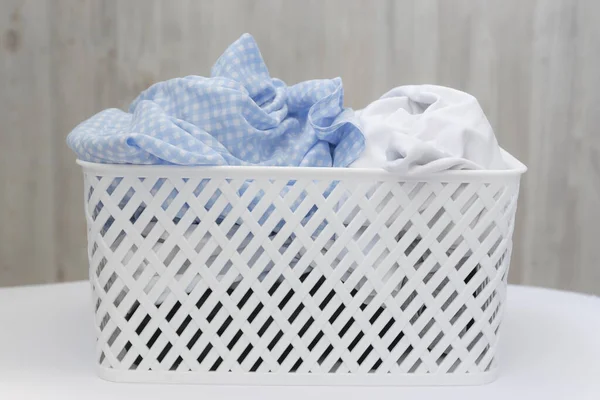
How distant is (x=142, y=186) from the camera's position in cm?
76

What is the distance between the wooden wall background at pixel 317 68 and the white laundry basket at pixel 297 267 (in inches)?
34.4

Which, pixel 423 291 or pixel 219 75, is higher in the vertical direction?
pixel 219 75

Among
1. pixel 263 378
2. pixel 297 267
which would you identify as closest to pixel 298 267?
pixel 297 267

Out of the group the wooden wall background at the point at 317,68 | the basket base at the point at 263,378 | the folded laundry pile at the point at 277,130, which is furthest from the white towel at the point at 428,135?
the wooden wall background at the point at 317,68

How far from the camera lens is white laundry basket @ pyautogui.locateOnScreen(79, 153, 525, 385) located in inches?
29.7

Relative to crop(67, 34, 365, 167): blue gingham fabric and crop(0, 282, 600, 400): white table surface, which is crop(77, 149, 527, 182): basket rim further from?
crop(0, 282, 600, 400): white table surface

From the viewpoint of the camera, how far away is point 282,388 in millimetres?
763

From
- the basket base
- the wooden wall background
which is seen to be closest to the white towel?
the basket base

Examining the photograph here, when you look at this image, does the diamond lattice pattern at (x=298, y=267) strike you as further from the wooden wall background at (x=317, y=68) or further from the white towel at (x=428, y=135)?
the wooden wall background at (x=317, y=68)

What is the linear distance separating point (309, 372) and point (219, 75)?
36cm

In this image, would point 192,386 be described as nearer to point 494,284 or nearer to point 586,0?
point 494,284

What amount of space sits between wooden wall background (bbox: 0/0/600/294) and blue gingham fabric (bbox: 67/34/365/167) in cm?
71

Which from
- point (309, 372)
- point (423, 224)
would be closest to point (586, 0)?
point (423, 224)

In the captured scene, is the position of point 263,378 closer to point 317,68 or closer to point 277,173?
A: point 277,173
